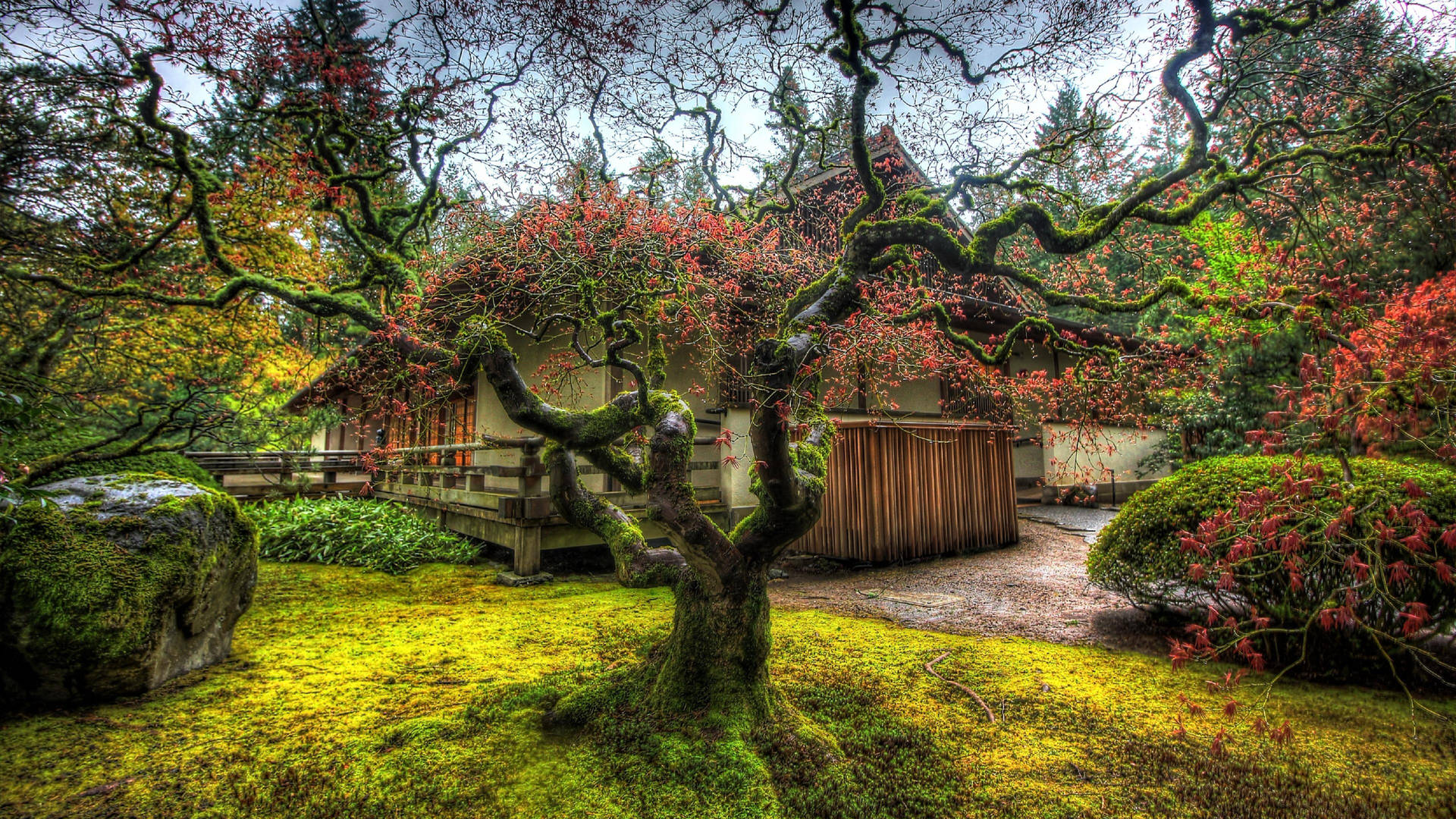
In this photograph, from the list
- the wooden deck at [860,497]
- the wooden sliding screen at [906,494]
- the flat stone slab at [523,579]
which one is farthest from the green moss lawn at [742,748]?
the wooden sliding screen at [906,494]

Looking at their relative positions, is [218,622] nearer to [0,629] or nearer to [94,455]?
[0,629]

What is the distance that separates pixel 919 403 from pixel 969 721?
930 centimetres

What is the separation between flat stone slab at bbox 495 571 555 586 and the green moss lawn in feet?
7.93

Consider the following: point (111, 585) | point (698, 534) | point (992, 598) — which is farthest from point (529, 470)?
point (992, 598)

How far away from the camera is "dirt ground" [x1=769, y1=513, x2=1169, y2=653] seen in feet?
→ 16.8

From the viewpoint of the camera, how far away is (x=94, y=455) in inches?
162

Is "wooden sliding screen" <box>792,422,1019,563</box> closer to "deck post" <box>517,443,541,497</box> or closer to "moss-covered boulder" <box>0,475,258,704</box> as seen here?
"deck post" <box>517,443,541,497</box>

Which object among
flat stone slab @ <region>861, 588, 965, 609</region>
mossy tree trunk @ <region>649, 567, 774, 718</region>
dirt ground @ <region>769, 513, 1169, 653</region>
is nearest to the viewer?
mossy tree trunk @ <region>649, 567, 774, 718</region>

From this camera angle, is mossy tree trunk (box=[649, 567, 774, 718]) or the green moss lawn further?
mossy tree trunk (box=[649, 567, 774, 718])

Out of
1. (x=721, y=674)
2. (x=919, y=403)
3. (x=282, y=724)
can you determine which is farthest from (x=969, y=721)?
(x=919, y=403)

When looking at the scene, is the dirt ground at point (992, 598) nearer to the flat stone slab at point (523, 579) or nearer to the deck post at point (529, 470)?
the flat stone slab at point (523, 579)

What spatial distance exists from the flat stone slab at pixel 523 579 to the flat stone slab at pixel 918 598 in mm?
3683

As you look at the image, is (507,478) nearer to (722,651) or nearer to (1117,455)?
(722,651)

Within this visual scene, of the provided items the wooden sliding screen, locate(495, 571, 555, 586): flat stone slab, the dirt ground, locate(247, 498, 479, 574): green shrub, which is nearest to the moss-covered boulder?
locate(495, 571, 555, 586): flat stone slab
